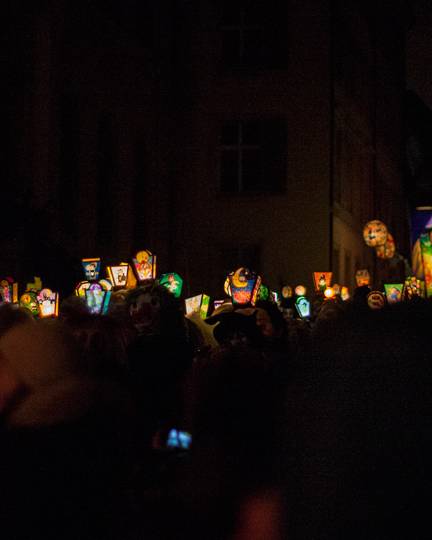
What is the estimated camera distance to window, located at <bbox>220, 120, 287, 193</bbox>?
2964cm

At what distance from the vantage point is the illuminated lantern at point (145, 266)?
17.3 m

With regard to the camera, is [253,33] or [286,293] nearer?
[286,293]

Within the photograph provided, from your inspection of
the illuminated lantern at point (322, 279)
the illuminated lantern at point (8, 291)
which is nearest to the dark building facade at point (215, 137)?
the illuminated lantern at point (322, 279)

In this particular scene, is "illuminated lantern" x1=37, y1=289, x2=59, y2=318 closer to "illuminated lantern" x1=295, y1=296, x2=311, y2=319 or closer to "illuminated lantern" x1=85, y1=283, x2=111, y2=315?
"illuminated lantern" x1=85, y1=283, x2=111, y2=315

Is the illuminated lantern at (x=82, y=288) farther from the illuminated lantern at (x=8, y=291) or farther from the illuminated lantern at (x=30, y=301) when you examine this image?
the illuminated lantern at (x=8, y=291)

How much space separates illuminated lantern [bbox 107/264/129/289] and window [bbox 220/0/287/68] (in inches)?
565

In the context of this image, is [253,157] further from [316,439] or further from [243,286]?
[316,439]

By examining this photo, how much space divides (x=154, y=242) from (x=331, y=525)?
26121 millimetres

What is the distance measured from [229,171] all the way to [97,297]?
14703mm

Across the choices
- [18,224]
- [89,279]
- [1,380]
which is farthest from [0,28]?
[1,380]

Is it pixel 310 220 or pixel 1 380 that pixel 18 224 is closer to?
pixel 310 220

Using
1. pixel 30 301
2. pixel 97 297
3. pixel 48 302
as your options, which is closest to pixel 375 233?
pixel 97 297

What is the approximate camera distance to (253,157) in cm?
2997

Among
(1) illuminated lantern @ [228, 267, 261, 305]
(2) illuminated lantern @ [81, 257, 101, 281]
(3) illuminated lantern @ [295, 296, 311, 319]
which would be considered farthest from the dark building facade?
(1) illuminated lantern @ [228, 267, 261, 305]
